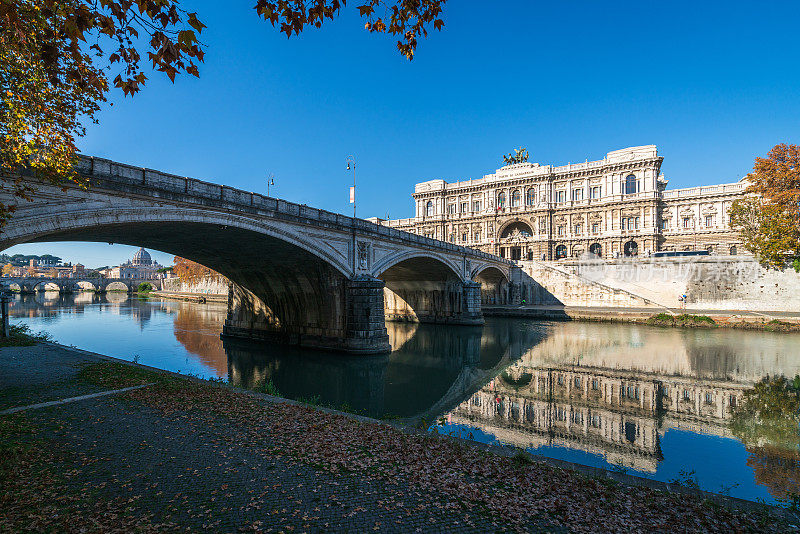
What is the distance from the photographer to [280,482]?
5.64m

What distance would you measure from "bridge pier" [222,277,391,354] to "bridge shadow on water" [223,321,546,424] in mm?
687

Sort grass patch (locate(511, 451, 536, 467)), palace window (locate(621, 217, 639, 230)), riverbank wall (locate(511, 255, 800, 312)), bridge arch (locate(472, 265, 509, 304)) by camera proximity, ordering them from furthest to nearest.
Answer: palace window (locate(621, 217, 639, 230)) → bridge arch (locate(472, 265, 509, 304)) → riverbank wall (locate(511, 255, 800, 312)) → grass patch (locate(511, 451, 536, 467))

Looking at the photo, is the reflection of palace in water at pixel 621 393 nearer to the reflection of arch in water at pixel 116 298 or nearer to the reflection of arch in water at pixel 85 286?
the reflection of arch in water at pixel 116 298

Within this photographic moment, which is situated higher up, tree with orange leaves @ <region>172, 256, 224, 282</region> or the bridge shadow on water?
tree with orange leaves @ <region>172, 256, 224, 282</region>

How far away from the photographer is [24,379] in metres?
11.2

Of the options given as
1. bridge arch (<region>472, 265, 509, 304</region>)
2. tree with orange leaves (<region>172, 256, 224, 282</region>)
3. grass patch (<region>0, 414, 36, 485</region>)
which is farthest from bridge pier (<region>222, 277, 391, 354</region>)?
tree with orange leaves (<region>172, 256, 224, 282</region>)

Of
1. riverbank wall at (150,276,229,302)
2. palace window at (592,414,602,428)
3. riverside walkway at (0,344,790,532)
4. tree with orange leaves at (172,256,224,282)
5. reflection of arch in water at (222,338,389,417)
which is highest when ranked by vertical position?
tree with orange leaves at (172,256,224,282)

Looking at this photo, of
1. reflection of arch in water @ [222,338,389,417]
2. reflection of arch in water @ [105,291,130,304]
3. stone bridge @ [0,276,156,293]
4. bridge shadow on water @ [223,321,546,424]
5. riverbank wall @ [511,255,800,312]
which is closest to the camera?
bridge shadow on water @ [223,321,546,424]

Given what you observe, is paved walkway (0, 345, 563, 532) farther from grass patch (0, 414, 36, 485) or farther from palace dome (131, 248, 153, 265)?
palace dome (131, 248, 153, 265)

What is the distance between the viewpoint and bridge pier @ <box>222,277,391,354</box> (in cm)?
2273

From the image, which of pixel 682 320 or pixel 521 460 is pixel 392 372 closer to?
pixel 521 460

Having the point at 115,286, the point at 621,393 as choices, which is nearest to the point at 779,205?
the point at 621,393

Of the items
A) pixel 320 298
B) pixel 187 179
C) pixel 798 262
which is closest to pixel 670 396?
pixel 320 298

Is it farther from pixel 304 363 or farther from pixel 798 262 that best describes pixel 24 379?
pixel 798 262
